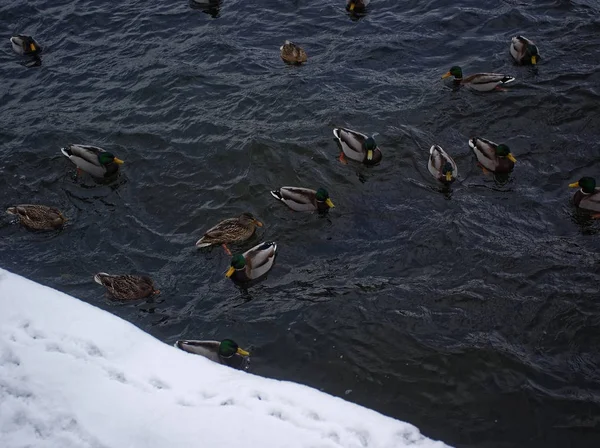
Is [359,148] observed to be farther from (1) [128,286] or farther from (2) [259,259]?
(1) [128,286]

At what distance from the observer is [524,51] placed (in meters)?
13.1

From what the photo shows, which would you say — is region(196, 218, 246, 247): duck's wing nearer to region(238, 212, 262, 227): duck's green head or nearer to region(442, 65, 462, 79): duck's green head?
region(238, 212, 262, 227): duck's green head

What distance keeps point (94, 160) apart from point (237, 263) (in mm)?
3745

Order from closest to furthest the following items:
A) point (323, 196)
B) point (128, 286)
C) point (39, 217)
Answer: point (128, 286)
point (39, 217)
point (323, 196)

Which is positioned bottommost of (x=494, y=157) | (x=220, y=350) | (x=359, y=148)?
A: (x=220, y=350)

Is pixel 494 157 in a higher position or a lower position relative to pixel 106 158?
lower

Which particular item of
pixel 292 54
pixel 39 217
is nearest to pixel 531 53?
pixel 292 54

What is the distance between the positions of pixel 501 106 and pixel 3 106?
1016 cm

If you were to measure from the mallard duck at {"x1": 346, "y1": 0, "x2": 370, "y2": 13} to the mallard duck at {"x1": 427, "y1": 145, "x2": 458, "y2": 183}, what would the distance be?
218 inches

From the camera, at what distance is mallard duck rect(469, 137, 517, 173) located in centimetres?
1096

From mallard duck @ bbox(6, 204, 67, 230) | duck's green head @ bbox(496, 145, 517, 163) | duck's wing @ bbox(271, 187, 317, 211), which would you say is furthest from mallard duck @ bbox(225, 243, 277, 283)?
duck's green head @ bbox(496, 145, 517, 163)

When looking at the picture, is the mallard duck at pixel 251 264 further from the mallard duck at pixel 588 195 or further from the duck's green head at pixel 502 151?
the mallard duck at pixel 588 195

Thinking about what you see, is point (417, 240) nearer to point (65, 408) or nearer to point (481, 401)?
point (481, 401)

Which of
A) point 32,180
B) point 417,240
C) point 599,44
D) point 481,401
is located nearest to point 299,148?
point 417,240
